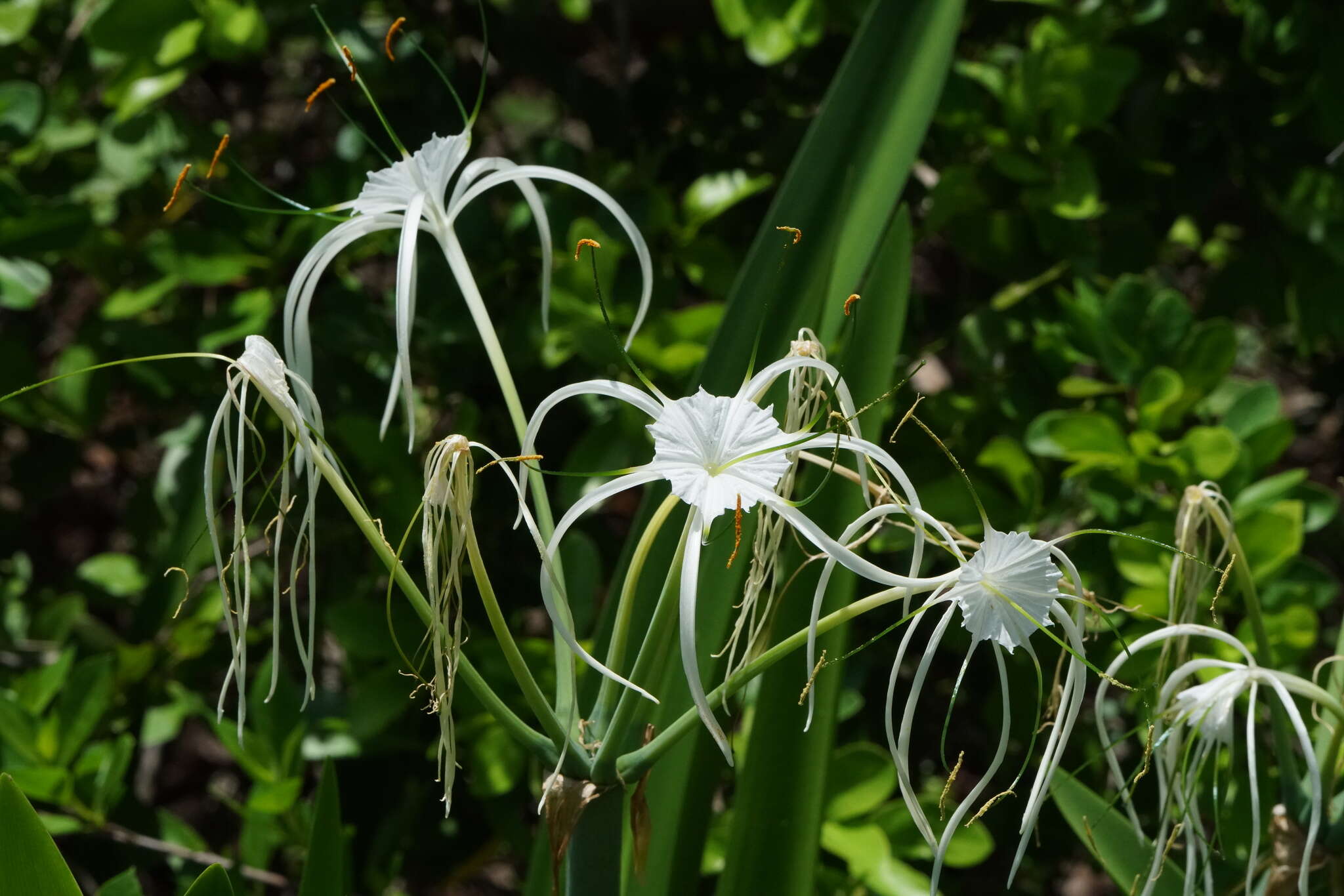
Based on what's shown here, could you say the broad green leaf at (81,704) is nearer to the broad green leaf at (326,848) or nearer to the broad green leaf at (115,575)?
the broad green leaf at (115,575)

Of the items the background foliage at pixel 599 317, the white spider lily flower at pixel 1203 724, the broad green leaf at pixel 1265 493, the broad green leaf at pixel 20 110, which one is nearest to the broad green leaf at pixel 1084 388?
the background foliage at pixel 599 317

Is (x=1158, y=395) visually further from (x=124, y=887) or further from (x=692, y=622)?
(x=124, y=887)

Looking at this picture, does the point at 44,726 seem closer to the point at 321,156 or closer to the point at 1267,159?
the point at 321,156

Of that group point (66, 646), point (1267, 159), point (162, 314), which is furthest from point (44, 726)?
point (1267, 159)

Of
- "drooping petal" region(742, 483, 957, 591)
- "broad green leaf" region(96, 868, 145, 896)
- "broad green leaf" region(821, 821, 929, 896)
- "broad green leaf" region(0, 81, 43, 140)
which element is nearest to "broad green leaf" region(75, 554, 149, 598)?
"broad green leaf" region(0, 81, 43, 140)

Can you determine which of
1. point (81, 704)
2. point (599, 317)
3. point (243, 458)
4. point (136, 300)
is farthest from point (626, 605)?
point (136, 300)
